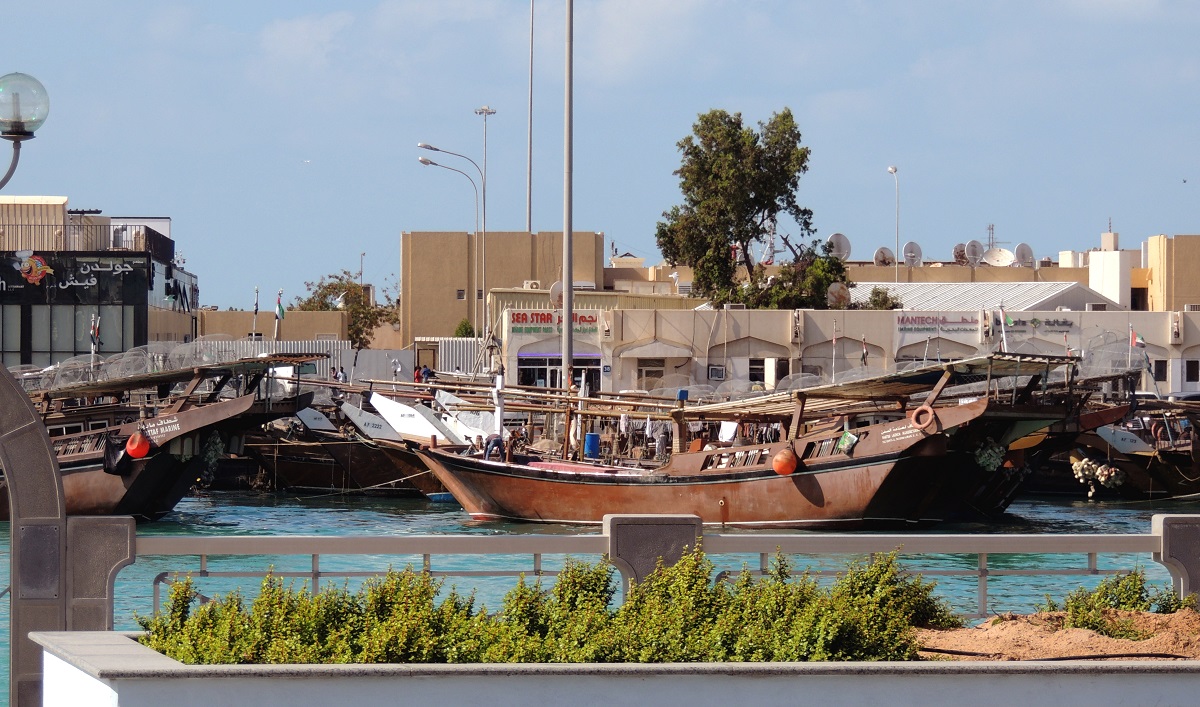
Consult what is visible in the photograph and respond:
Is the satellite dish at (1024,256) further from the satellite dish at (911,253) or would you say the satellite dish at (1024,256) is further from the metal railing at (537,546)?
the metal railing at (537,546)

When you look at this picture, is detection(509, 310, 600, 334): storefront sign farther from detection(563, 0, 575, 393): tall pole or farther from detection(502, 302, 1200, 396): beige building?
detection(563, 0, 575, 393): tall pole

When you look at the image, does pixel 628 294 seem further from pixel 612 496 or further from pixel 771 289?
pixel 612 496

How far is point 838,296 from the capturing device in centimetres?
5888

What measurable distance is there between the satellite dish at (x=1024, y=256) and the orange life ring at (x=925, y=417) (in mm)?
51711

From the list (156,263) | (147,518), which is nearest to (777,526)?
(147,518)

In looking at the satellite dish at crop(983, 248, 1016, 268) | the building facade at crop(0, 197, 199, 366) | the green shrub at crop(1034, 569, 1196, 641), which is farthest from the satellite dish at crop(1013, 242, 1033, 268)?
the green shrub at crop(1034, 569, 1196, 641)

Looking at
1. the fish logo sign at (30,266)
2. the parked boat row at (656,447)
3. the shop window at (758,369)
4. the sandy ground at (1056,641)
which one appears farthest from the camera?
the fish logo sign at (30,266)

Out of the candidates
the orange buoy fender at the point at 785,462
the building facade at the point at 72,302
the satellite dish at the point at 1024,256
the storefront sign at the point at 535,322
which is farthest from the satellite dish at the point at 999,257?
the orange buoy fender at the point at 785,462

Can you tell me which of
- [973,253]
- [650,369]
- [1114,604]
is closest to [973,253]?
[973,253]

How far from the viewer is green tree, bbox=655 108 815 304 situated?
56.2m

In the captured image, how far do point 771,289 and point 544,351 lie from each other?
10667 millimetres

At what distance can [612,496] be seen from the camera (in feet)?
98.1

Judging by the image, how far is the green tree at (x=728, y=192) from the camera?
56156 millimetres

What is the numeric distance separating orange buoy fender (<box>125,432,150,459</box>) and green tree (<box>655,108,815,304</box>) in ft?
94.6
